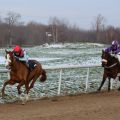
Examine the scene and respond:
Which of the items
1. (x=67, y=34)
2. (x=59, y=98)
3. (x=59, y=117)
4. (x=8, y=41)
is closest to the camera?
(x=59, y=117)

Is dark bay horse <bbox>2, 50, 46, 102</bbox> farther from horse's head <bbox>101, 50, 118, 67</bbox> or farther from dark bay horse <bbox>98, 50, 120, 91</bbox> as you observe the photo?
dark bay horse <bbox>98, 50, 120, 91</bbox>

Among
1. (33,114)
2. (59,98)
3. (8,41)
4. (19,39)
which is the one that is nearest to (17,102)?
(59,98)

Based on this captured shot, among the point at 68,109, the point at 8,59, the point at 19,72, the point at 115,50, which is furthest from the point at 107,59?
the point at 8,59

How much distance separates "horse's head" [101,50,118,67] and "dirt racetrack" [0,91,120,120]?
1238 millimetres

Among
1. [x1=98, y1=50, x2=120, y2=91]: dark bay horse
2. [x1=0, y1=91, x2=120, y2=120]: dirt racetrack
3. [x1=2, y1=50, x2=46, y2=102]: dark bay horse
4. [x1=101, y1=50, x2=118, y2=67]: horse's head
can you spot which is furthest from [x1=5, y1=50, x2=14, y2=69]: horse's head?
[x1=98, y1=50, x2=120, y2=91]: dark bay horse

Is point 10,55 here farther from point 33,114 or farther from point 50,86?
point 50,86

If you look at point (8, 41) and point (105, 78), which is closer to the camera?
point (105, 78)

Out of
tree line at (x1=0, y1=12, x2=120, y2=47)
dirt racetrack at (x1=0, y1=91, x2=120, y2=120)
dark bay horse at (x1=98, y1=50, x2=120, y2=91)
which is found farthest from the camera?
tree line at (x1=0, y1=12, x2=120, y2=47)

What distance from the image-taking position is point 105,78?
13.5 meters

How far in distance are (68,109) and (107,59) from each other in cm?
399

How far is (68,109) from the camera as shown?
31.7ft

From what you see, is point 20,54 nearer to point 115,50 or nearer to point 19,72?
point 19,72

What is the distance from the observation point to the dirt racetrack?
8.51m

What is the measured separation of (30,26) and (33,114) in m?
114
